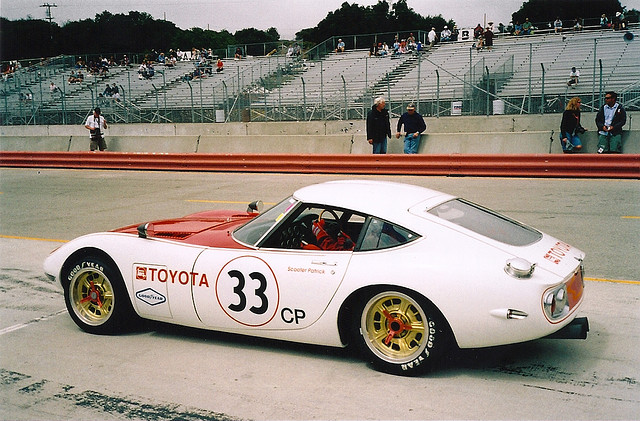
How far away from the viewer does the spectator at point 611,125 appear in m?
14.7

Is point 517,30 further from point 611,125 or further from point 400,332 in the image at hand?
point 400,332

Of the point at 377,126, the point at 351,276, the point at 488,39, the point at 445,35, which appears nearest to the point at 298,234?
the point at 351,276

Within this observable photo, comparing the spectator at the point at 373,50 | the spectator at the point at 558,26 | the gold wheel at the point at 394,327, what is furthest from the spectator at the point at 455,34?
the gold wheel at the point at 394,327

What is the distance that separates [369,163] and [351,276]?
1163cm

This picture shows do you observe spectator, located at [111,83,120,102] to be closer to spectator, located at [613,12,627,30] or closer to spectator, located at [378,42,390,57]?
spectator, located at [378,42,390,57]

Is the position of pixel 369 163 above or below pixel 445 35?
below

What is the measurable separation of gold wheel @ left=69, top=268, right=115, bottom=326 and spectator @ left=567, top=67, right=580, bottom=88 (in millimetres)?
19302

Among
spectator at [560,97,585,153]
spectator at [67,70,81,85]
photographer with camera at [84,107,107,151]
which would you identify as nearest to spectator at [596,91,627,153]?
spectator at [560,97,585,153]

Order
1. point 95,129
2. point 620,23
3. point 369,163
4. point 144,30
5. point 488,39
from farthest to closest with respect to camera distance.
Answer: point 144,30 → point 620,23 → point 488,39 → point 95,129 → point 369,163

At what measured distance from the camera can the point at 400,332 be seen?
4266 mm

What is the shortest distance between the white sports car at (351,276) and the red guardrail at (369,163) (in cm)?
991

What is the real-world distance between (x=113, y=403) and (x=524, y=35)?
101ft

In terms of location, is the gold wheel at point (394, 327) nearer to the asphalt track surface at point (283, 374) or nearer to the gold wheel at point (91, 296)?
the asphalt track surface at point (283, 374)

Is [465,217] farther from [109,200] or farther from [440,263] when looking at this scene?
[109,200]
